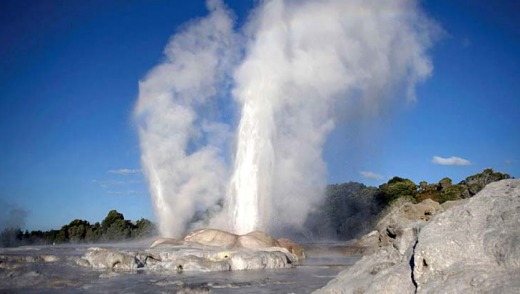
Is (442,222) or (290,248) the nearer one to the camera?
(442,222)

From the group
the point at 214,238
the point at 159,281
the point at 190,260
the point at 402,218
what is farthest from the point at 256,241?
the point at 402,218

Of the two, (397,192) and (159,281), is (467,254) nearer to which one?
(159,281)

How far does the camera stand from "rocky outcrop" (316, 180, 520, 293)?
5758 mm

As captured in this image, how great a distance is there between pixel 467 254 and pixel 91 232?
247 feet

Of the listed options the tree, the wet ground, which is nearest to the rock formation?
the wet ground

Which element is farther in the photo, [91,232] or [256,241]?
[91,232]

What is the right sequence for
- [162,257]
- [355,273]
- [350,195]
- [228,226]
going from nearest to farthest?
[355,273] < [162,257] < [228,226] < [350,195]

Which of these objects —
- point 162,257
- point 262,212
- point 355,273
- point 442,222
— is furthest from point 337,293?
point 262,212

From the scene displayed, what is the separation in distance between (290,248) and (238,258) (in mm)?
6684

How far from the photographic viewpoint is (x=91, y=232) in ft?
245

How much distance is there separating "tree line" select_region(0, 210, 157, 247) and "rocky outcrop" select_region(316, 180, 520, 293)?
2462 inches

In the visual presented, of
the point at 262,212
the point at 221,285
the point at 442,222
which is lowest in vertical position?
the point at 221,285

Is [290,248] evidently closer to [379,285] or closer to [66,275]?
[66,275]

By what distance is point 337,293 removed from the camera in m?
8.38
